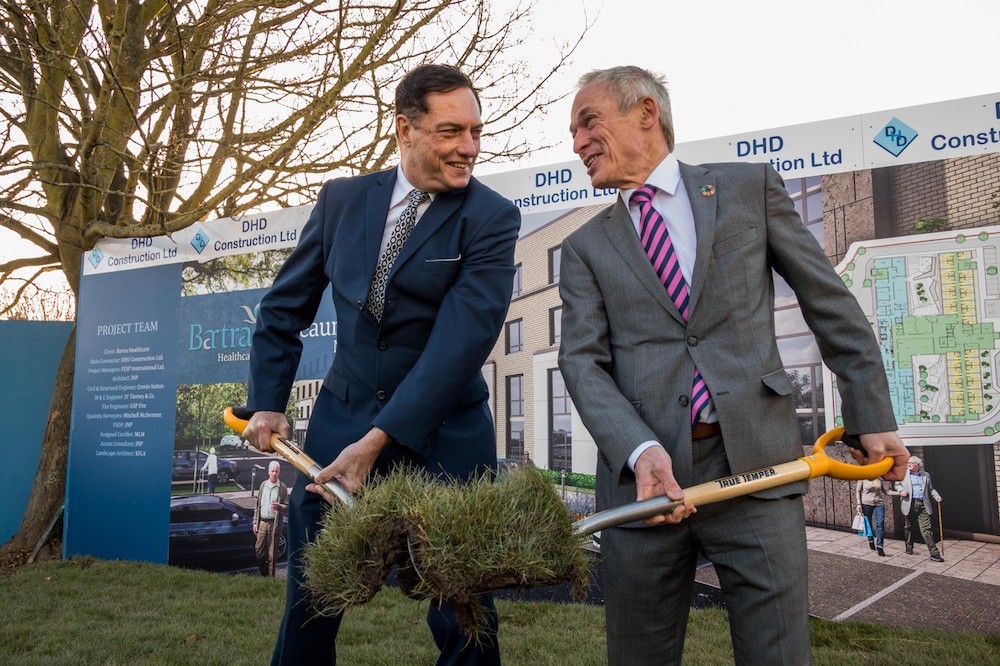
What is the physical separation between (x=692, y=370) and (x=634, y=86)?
32.4 inches

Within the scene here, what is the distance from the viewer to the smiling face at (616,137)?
7.38 feet

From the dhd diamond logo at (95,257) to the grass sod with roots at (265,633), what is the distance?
3.42m

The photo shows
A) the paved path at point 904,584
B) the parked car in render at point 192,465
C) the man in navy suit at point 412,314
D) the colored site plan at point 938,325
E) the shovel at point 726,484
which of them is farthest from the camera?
the parked car in render at point 192,465

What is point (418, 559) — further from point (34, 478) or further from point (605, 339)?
point (34, 478)

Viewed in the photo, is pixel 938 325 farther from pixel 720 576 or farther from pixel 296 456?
pixel 296 456

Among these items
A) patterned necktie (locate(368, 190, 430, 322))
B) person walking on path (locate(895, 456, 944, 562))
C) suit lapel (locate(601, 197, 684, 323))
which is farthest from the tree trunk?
suit lapel (locate(601, 197, 684, 323))

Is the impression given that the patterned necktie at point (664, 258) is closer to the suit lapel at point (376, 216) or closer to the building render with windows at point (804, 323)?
the suit lapel at point (376, 216)

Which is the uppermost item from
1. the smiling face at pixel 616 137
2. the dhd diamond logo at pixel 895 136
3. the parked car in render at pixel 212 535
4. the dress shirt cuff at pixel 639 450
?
the dhd diamond logo at pixel 895 136

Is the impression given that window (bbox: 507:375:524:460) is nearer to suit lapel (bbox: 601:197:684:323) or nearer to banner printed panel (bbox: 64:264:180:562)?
banner printed panel (bbox: 64:264:180:562)

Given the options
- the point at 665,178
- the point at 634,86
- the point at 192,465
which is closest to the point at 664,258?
the point at 665,178

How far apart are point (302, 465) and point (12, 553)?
26.1 ft

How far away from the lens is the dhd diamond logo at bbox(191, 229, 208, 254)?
792 cm

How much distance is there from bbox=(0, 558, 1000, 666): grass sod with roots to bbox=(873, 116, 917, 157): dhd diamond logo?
3.02 m

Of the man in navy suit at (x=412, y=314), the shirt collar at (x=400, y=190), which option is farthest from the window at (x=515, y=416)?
the shirt collar at (x=400, y=190)
